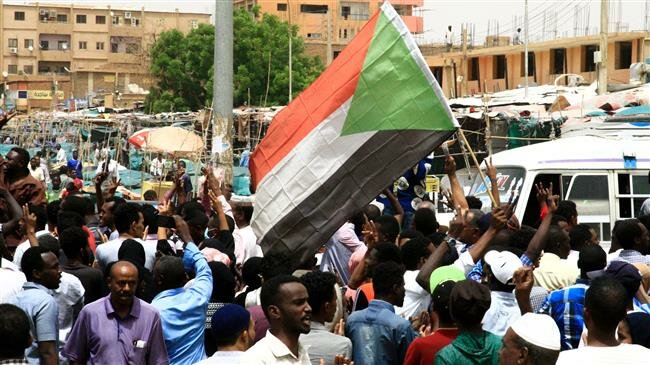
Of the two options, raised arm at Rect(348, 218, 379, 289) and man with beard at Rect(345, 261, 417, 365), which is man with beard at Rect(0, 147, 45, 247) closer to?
raised arm at Rect(348, 218, 379, 289)

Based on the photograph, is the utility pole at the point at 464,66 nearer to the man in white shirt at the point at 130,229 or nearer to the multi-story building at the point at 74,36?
the multi-story building at the point at 74,36

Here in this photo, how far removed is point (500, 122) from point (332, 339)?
2433 centimetres

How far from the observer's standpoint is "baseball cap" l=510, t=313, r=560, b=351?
5.83 meters

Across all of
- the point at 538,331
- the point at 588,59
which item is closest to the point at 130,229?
the point at 538,331

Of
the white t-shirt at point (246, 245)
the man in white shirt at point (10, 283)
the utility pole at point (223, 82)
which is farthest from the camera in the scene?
the utility pole at point (223, 82)

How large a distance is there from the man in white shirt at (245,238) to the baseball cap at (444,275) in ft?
9.54

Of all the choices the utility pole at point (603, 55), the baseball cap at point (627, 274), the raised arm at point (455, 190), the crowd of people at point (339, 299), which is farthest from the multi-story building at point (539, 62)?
the baseball cap at point (627, 274)

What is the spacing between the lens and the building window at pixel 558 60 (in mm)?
67562

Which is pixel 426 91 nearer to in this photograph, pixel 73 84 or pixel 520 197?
pixel 520 197

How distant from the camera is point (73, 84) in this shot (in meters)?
101

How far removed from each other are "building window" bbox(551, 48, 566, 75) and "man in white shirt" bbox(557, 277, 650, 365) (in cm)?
6185

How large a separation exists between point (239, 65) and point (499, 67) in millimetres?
19640

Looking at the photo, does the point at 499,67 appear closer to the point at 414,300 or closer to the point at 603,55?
the point at 603,55

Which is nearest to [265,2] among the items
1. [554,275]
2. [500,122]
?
[500,122]
